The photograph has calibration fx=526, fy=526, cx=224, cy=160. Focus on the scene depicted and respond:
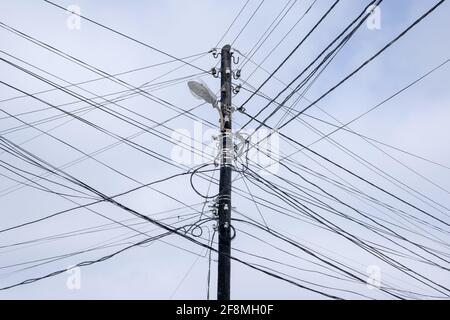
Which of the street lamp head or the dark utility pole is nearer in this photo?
the dark utility pole

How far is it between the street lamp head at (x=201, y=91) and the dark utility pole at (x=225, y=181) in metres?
0.41

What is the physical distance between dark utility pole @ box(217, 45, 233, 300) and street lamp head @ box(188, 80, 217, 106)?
0.41m

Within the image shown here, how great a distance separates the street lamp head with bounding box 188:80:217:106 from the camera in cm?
1002

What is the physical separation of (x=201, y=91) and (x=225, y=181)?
1.84 metres

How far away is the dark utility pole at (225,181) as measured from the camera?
872cm

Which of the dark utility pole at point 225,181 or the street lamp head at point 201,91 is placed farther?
the street lamp head at point 201,91

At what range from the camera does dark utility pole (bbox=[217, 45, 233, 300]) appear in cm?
872

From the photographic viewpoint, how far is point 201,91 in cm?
1015

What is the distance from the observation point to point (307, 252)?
9680 mm

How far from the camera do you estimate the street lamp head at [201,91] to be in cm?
1002

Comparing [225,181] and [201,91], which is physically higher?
[201,91]
